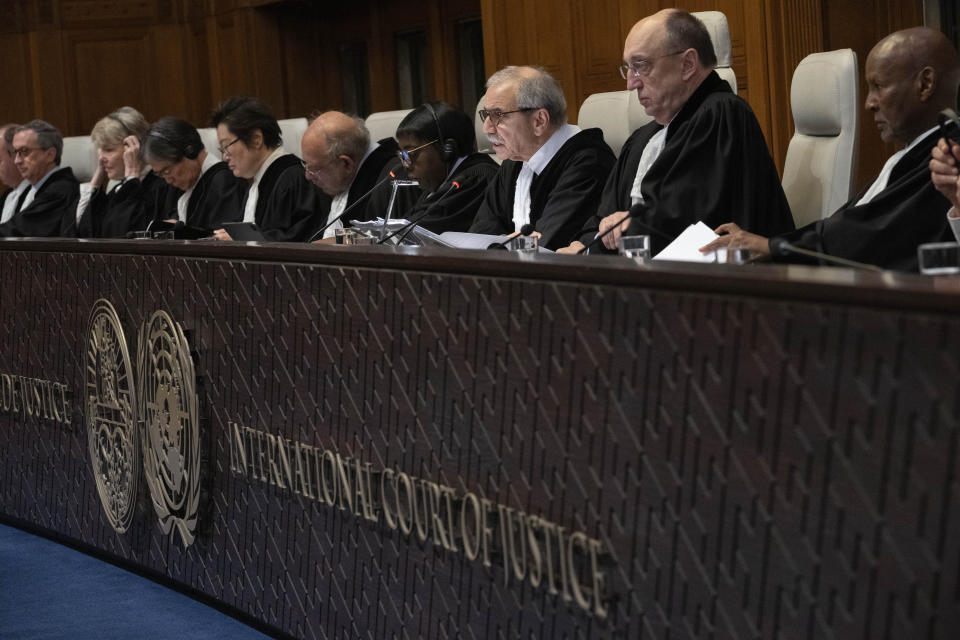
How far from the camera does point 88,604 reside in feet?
11.4

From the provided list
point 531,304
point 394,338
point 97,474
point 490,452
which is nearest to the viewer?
point 531,304

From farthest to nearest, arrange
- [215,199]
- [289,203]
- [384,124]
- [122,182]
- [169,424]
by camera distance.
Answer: [122,182] → [215,199] → [289,203] → [384,124] → [169,424]

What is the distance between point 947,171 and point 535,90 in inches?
71.7

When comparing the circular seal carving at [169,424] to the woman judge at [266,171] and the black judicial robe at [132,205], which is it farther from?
the black judicial robe at [132,205]

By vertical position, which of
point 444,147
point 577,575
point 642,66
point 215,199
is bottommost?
point 577,575

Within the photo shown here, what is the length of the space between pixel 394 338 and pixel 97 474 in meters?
1.60

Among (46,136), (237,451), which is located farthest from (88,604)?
(46,136)

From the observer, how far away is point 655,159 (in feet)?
12.6

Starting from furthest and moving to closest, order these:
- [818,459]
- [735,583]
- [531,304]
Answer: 1. [531,304]
2. [735,583]
3. [818,459]

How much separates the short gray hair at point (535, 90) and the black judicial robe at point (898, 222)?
4.63 feet

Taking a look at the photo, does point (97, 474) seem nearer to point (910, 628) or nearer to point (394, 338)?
point (394, 338)

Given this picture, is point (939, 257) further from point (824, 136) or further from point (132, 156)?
point (132, 156)

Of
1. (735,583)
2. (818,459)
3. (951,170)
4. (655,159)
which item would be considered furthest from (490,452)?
(655,159)

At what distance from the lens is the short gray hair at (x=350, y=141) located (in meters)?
5.21
